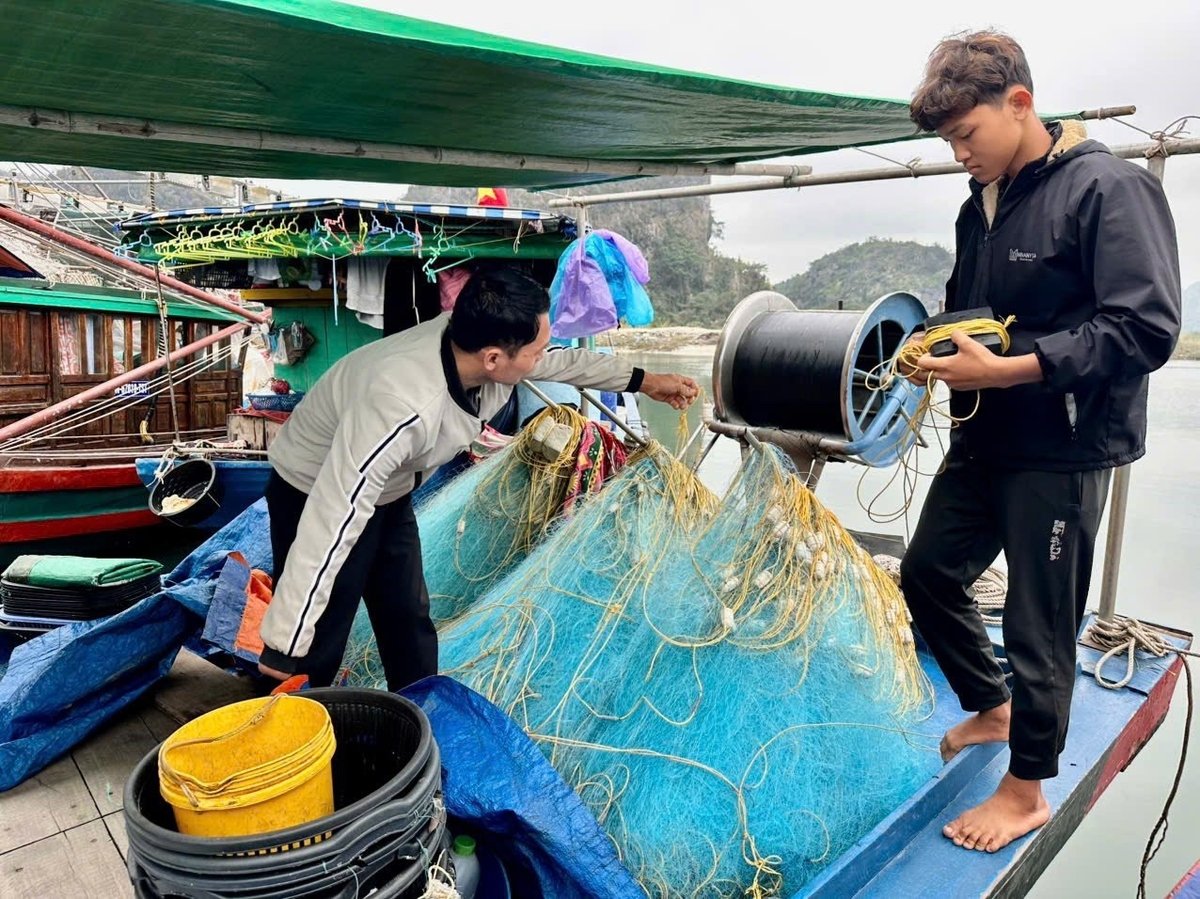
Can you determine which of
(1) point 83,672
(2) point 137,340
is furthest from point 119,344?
(1) point 83,672

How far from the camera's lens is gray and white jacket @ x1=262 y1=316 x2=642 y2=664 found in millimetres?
1998

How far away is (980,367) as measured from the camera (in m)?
1.95

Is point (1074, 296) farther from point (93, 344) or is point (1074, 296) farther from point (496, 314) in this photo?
point (93, 344)

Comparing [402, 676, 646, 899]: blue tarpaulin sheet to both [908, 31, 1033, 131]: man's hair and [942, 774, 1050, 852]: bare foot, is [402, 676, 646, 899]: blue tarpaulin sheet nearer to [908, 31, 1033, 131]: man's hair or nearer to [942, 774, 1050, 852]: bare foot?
[942, 774, 1050, 852]: bare foot

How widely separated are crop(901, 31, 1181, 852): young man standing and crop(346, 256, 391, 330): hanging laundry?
5390mm

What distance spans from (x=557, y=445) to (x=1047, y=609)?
1.97 metres

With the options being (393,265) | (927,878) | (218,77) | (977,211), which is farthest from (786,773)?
(393,265)

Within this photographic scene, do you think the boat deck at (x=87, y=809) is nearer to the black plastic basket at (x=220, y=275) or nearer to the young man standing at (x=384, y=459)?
the young man standing at (x=384, y=459)

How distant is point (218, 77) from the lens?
6.26ft

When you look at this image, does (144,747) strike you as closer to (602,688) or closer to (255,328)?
(602,688)

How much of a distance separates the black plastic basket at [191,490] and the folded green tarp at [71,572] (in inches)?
174

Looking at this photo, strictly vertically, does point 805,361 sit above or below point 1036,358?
below

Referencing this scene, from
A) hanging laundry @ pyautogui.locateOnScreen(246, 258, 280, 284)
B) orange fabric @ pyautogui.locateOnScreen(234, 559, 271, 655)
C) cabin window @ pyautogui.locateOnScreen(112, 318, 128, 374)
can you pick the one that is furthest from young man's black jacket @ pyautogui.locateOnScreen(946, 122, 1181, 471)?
cabin window @ pyautogui.locateOnScreen(112, 318, 128, 374)

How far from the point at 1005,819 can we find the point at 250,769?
2115 millimetres
